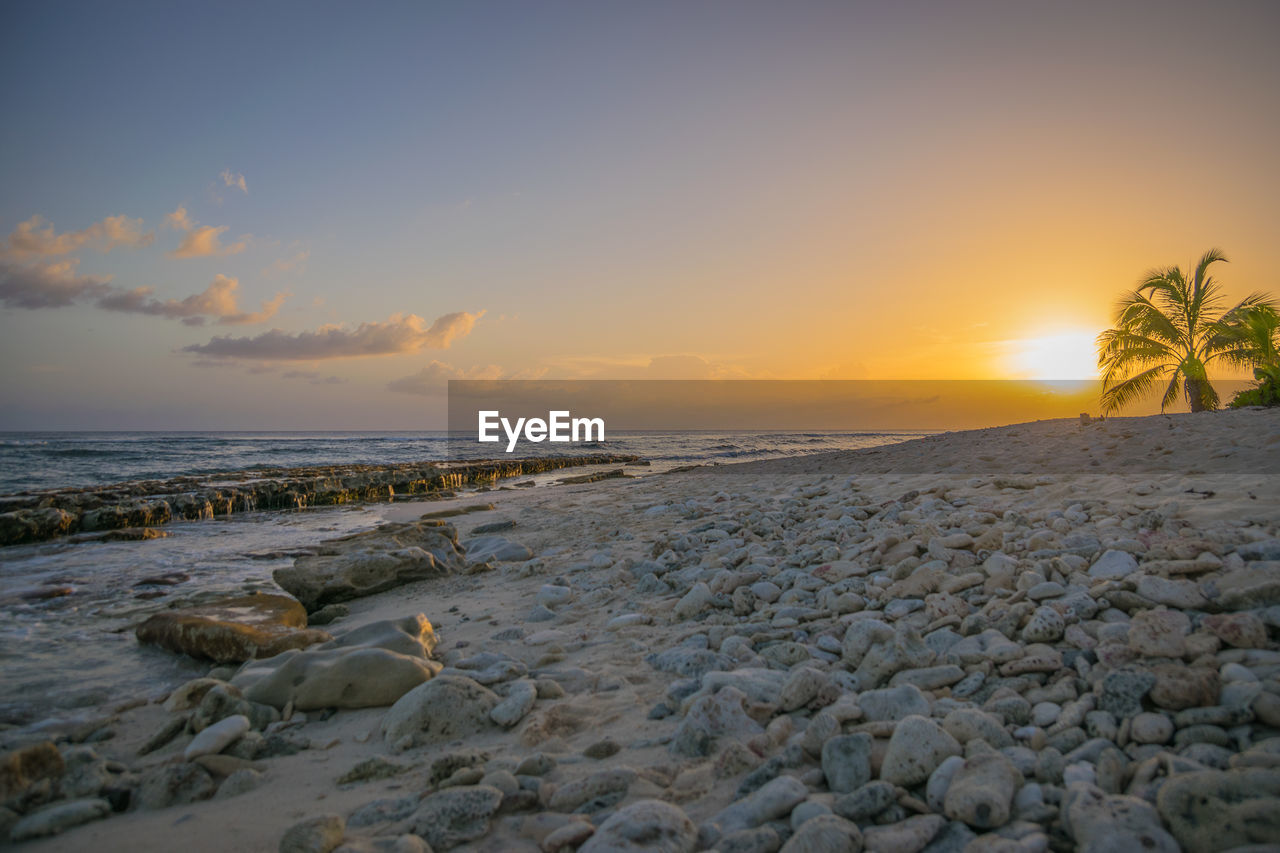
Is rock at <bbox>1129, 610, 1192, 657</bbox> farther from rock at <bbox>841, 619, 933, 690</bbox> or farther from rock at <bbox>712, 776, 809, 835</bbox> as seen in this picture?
rock at <bbox>712, 776, 809, 835</bbox>

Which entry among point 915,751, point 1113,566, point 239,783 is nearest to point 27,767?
point 239,783

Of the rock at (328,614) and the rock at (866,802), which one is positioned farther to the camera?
the rock at (328,614)

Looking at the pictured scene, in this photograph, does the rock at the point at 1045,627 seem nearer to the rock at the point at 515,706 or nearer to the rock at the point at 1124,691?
the rock at the point at 1124,691

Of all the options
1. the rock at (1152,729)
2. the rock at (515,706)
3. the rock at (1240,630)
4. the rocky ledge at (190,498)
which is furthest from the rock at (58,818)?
the rocky ledge at (190,498)

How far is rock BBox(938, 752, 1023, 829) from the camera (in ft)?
6.13

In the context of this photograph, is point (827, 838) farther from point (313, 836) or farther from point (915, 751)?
point (313, 836)

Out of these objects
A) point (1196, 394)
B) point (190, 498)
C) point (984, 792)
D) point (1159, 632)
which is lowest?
point (190, 498)

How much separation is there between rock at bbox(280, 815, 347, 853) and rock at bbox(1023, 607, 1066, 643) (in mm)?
3211

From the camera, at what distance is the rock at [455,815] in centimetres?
218

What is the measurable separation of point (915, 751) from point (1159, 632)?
1.36 m

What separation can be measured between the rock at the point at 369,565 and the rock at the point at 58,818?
3.74 m

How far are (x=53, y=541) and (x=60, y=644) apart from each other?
259 inches

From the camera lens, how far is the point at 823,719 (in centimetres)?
250

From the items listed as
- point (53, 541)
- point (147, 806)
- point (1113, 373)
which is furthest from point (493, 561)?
point (1113, 373)
